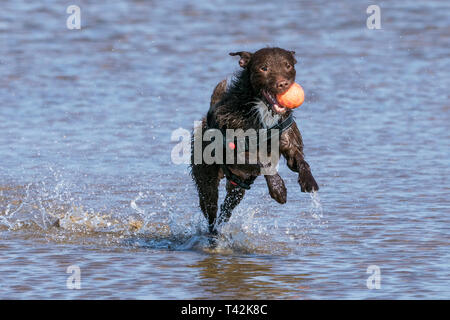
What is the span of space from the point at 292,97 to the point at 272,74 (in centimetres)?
35

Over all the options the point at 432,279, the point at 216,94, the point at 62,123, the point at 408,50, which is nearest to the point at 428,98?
the point at 408,50

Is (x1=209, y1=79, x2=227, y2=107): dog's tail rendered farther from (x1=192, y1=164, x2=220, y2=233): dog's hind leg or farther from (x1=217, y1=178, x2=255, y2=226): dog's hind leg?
(x1=217, y1=178, x2=255, y2=226): dog's hind leg

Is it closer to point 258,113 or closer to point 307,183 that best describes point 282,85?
point 258,113

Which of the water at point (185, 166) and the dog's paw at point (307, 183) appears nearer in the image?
the water at point (185, 166)

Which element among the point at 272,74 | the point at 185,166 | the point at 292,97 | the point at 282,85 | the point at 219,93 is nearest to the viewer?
the point at 292,97

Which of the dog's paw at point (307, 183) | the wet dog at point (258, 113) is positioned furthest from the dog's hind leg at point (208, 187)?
the dog's paw at point (307, 183)

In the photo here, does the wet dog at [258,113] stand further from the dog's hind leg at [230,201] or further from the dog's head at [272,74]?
the dog's hind leg at [230,201]

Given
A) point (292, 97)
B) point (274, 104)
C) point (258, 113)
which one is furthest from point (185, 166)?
point (292, 97)

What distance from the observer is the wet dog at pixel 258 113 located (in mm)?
8461

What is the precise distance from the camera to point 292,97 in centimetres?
825

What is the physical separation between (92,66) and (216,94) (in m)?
8.81

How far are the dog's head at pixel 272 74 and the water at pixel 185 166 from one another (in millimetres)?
1459

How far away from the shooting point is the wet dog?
333 inches

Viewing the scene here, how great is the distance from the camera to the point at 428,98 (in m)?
15.5
